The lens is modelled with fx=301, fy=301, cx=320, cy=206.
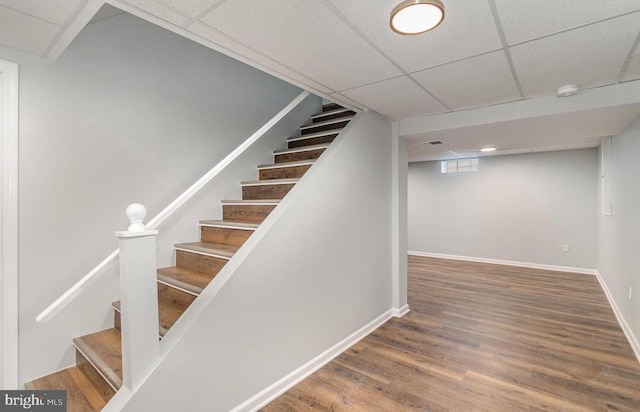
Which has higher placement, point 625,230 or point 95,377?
point 625,230

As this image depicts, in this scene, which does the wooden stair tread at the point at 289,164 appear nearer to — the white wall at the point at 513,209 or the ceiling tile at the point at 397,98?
the ceiling tile at the point at 397,98

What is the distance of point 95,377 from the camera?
5.91ft

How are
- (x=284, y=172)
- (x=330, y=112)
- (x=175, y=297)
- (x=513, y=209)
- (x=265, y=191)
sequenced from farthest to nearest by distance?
1. (x=513, y=209)
2. (x=330, y=112)
3. (x=284, y=172)
4. (x=265, y=191)
5. (x=175, y=297)

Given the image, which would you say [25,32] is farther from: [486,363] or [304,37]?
[486,363]

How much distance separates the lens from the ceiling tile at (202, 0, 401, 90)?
4.77 feet

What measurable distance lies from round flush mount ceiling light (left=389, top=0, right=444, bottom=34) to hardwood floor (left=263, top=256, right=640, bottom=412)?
2301 mm

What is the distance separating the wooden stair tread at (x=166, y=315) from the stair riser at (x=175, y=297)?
0.08 ft

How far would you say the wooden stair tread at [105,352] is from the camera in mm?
1602

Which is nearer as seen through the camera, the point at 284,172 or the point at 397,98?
the point at 397,98

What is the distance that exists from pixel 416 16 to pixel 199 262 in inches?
84.8

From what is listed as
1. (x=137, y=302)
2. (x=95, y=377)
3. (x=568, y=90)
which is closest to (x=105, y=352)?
(x=95, y=377)


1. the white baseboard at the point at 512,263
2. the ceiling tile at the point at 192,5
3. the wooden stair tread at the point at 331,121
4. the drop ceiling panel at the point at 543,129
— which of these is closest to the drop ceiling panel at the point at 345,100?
the wooden stair tread at the point at 331,121

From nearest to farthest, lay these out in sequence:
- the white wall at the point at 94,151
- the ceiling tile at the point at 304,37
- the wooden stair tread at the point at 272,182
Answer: the ceiling tile at the point at 304,37 → the white wall at the point at 94,151 → the wooden stair tread at the point at 272,182

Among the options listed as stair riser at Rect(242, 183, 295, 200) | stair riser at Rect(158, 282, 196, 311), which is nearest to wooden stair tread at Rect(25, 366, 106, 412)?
stair riser at Rect(158, 282, 196, 311)
